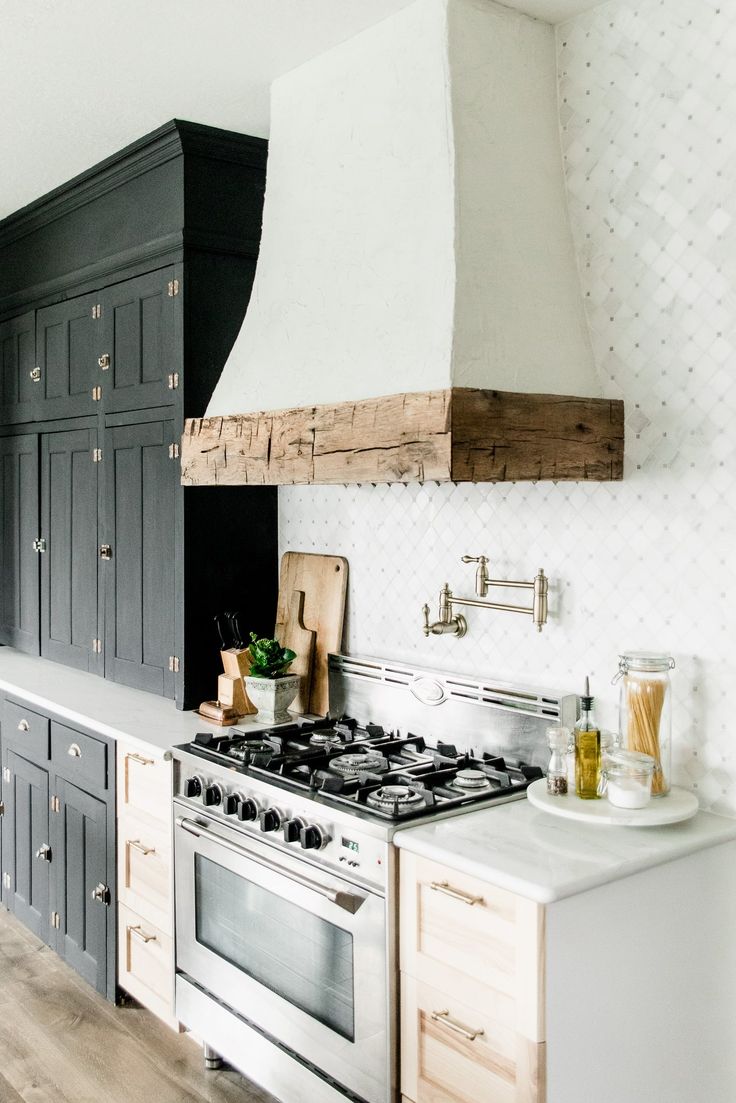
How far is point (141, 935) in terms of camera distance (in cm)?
301

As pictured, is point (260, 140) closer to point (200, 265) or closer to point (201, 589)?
point (200, 265)

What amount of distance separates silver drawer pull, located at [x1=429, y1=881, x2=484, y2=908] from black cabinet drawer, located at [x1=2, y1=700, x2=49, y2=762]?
1.91 metres

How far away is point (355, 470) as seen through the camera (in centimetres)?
241

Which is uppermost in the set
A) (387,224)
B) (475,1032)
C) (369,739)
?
(387,224)

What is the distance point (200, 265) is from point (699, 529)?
1861mm

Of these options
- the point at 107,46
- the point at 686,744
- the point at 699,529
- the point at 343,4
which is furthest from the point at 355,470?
the point at 107,46

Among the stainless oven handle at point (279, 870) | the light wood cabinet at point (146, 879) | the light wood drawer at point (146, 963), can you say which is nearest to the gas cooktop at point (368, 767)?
the stainless oven handle at point (279, 870)

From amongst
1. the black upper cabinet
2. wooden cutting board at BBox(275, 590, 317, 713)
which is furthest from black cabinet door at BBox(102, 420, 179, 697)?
wooden cutting board at BBox(275, 590, 317, 713)

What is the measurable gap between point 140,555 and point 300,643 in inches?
27.1

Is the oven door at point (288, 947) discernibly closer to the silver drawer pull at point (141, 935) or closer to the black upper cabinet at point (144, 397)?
the silver drawer pull at point (141, 935)

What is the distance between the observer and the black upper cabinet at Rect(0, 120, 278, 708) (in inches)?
132

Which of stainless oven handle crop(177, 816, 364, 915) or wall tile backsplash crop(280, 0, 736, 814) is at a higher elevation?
wall tile backsplash crop(280, 0, 736, 814)

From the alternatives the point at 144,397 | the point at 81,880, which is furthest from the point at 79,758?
the point at 144,397

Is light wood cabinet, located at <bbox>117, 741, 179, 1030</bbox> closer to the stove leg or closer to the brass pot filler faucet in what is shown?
the stove leg
